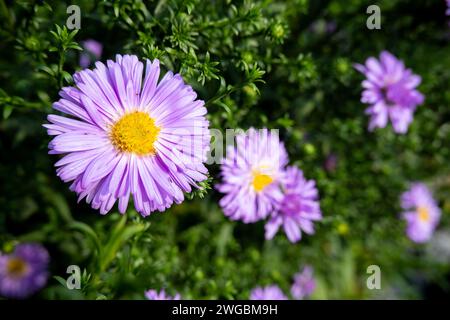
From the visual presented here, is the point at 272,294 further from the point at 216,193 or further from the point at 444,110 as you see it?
the point at 444,110

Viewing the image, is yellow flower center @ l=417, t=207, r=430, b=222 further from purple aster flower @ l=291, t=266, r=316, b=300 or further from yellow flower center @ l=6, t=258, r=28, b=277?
yellow flower center @ l=6, t=258, r=28, b=277

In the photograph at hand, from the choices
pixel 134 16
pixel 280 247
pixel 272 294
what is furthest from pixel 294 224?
pixel 134 16

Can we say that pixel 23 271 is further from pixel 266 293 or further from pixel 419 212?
pixel 419 212

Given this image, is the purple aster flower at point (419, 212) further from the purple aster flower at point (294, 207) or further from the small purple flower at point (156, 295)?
the small purple flower at point (156, 295)

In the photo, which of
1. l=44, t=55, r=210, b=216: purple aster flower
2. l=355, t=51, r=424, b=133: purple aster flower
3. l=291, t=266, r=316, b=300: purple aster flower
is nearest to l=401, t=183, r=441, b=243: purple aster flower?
l=291, t=266, r=316, b=300: purple aster flower

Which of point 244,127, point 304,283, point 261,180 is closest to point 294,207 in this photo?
point 261,180

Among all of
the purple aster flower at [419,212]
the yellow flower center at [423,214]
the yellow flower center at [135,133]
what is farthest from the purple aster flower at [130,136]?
the yellow flower center at [423,214]
